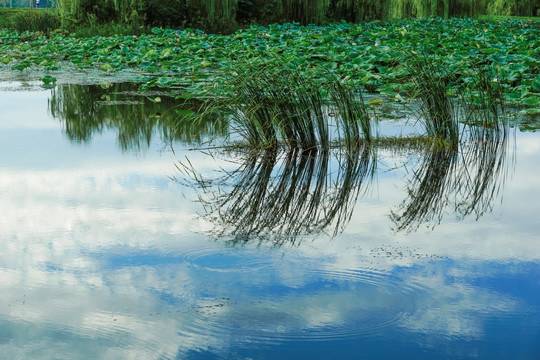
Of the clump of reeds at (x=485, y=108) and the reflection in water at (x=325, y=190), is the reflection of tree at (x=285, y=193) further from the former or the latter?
the clump of reeds at (x=485, y=108)

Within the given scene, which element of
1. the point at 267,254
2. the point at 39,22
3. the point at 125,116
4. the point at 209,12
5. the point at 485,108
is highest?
the point at 209,12

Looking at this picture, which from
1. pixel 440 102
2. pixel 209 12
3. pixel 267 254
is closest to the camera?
pixel 267 254

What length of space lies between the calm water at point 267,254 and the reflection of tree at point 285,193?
2 cm

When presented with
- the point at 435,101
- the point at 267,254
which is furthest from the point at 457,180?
the point at 267,254

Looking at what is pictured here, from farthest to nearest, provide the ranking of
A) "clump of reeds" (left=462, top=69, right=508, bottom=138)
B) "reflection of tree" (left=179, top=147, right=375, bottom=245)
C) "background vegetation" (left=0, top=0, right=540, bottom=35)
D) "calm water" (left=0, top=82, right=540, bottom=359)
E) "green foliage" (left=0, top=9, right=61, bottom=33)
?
"green foliage" (left=0, top=9, right=61, bottom=33) → "background vegetation" (left=0, top=0, right=540, bottom=35) → "clump of reeds" (left=462, top=69, right=508, bottom=138) → "reflection of tree" (left=179, top=147, right=375, bottom=245) → "calm water" (left=0, top=82, right=540, bottom=359)

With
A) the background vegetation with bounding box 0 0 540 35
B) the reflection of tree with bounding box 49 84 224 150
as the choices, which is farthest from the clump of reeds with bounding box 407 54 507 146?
→ the background vegetation with bounding box 0 0 540 35

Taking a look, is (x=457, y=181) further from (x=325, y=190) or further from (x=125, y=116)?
(x=125, y=116)

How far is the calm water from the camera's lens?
256 centimetres

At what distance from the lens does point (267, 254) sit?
11.2ft

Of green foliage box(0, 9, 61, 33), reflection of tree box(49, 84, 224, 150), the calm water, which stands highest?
green foliage box(0, 9, 61, 33)

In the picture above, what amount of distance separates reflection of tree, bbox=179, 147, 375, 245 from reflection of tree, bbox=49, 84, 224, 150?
2.38 ft

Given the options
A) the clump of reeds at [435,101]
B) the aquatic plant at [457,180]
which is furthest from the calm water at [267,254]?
the clump of reeds at [435,101]

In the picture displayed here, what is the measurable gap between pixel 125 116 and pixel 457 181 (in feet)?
12.0

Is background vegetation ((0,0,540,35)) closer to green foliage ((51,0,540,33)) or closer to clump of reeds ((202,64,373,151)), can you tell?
green foliage ((51,0,540,33))
